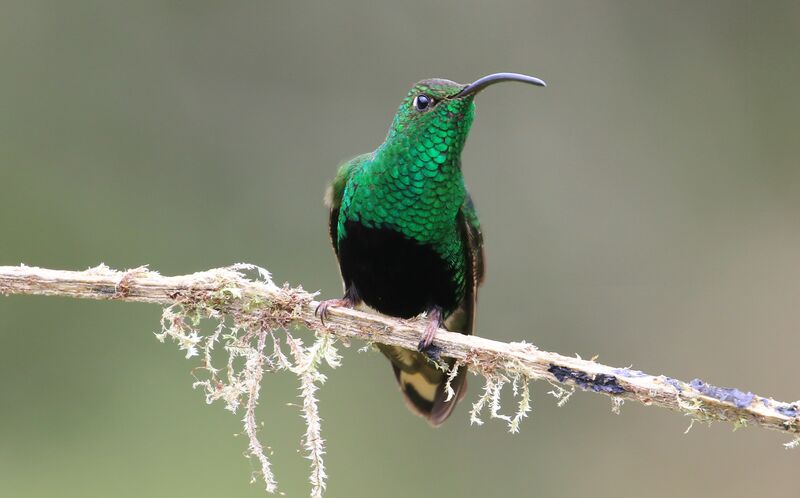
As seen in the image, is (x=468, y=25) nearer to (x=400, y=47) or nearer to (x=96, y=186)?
(x=400, y=47)

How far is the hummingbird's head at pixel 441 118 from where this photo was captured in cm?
311

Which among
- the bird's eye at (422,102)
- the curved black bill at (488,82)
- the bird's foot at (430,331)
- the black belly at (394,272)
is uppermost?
the curved black bill at (488,82)

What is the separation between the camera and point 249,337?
9.80ft

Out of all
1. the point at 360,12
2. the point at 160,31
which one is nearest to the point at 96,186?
the point at 160,31

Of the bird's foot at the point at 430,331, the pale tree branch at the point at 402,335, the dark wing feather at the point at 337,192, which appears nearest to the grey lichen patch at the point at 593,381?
the pale tree branch at the point at 402,335

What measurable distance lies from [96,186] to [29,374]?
1331 millimetres

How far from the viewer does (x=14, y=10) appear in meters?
6.40

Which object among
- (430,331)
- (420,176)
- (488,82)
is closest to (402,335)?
(430,331)

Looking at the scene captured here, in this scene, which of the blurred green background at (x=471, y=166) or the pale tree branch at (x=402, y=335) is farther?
the blurred green background at (x=471, y=166)

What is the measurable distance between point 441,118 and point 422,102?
9 centimetres

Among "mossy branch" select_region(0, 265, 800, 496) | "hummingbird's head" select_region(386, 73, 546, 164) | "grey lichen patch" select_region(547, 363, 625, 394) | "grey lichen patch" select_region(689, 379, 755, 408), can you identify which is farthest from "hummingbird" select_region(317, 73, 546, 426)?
"grey lichen patch" select_region(689, 379, 755, 408)

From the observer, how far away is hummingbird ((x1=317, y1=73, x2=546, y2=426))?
3.13m

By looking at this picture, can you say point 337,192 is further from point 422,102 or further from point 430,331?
point 430,331

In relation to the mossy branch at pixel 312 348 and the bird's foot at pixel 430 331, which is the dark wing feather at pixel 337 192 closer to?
the bird's foot at pixel 430 331
